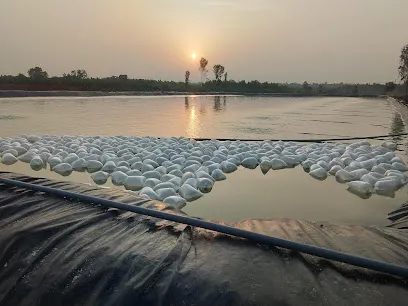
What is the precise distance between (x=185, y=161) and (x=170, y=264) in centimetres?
270

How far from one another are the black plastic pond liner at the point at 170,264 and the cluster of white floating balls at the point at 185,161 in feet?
3.73

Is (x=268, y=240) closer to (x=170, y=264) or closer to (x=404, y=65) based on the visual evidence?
(x=170, y=264)

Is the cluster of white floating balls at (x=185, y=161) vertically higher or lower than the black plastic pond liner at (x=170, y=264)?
lower

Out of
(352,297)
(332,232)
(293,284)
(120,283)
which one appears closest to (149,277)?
(120,283)

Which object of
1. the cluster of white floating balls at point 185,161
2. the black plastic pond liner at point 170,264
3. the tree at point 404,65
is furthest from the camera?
the tree at point 404,65

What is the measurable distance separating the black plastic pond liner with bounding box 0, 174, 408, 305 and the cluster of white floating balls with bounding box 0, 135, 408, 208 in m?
1.14

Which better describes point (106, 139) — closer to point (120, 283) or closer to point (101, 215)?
point (101, 215)

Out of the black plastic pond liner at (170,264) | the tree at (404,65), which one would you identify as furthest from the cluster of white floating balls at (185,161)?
the tree at (404,65)

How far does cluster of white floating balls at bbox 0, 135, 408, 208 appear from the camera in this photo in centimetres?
321

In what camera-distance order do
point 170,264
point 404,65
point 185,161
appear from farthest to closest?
point 404,65 < point 185,161 < point 170,264

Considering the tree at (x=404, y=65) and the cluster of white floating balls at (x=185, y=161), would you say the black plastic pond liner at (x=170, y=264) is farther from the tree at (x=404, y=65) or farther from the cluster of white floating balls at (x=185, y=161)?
the tree at (x=404, y=65)

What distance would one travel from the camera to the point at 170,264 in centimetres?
120

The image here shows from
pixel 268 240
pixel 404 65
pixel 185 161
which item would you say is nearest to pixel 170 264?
pixel 268 240

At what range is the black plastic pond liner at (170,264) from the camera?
3.51ft
